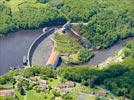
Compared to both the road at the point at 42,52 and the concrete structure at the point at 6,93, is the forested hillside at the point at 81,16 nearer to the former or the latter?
the road at the point at 42,52

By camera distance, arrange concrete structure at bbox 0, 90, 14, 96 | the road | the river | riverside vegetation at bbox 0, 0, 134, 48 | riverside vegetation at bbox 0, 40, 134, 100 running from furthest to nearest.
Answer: riverside vegetation at bbox 0, 0, 134, 48
the river
the road
riverside vegetation at bbox 0, 40, 134, 100
concrete structure at bbox 0, 90, 14, 96

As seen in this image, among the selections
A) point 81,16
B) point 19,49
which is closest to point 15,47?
point 19,49

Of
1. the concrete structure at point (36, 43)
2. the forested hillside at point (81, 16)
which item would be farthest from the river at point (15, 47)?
the forested hillside at point (81, 16)

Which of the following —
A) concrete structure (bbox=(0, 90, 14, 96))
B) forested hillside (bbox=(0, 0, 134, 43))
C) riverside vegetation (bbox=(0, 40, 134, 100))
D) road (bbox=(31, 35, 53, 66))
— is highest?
forested hillside (bbox=(0, 0, 134, 43))

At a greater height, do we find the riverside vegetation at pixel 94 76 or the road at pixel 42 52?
the road at pixel 42 52

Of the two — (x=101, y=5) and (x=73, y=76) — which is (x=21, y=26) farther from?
(x=73, y=76)

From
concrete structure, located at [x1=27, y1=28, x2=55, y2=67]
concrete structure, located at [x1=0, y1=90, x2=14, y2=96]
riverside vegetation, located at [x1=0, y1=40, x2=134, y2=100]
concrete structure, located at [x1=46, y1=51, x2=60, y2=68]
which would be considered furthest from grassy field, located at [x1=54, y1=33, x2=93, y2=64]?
concrete structure, located at [x1=0, y1=90, x2=14, y2=96]

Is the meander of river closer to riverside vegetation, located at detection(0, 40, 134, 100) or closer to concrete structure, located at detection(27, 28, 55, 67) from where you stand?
concrete structure, located at detection(27, 28, 55, 67)

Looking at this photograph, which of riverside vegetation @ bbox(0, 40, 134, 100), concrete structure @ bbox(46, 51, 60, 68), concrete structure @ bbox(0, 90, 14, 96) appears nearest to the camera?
concrete structure @ bbox(0, 90, 14, 96)
